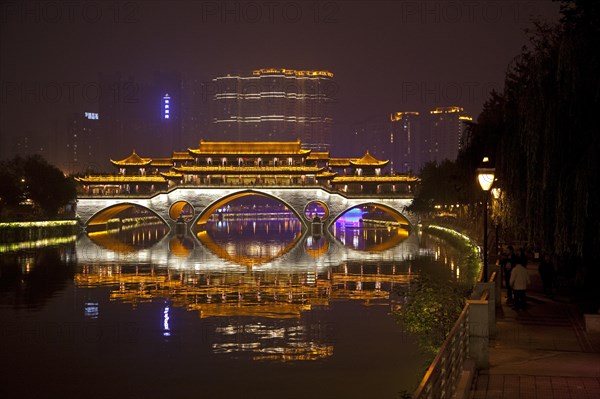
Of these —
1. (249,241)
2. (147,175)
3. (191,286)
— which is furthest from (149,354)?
(147,175)

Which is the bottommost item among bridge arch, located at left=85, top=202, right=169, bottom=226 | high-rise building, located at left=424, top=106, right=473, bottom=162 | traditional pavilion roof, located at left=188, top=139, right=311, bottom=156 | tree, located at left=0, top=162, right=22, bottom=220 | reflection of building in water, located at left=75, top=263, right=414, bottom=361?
reflection of building in water, located at left=75, top=263, right=414, bottom=361

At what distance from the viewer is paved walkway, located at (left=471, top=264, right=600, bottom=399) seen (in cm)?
1057

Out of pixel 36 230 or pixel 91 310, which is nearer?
pixel 91 310

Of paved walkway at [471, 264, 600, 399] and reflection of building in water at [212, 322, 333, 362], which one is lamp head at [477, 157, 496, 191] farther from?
reflection of building in water at [212, 322, 333, 362]

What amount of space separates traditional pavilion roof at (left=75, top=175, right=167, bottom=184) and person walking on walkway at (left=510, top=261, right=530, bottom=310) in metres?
61.1

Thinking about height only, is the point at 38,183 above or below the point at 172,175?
below

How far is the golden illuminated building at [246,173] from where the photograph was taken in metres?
73.2

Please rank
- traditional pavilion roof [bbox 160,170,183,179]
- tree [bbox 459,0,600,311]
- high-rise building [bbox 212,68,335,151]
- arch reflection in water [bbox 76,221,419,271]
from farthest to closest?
high-rise building [bbox 212,68,335,151], traditional pavilion roof [bbox 160,170,183,179], arch reflection in water [bbox 76,221,419,271], tree [bbox 459,0,600,311]

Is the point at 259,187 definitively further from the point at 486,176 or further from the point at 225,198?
the point at 486,176

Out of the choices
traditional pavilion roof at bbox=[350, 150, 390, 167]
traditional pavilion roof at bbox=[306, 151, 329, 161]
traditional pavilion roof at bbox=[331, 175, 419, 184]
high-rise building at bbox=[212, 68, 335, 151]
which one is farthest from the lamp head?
high-rise building at bbox=[212, 68, 335, 151]

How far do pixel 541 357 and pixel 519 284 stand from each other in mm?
4598

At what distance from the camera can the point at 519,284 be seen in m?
17.1

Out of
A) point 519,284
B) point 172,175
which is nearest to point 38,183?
point 172,175

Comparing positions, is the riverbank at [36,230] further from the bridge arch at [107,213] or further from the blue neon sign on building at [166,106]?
the blue neon sign on building at [166,106]
